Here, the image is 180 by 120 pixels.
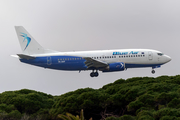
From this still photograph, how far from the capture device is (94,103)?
4697 centimetres

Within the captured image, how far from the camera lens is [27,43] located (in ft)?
244

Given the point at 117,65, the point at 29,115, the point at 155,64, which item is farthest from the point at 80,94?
the point at 155,64

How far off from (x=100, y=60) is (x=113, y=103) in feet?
77.5

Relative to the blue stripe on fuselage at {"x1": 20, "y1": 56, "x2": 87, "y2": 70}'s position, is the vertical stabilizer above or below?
above

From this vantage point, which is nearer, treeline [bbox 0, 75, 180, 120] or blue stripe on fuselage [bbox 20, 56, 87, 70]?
treeline [bbox 0, 75, 180, 120]

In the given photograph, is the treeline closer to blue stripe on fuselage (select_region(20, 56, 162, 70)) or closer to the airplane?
the airplane

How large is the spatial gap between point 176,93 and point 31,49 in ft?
126

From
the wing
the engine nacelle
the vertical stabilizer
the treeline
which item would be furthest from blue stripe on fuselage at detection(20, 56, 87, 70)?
the treeline

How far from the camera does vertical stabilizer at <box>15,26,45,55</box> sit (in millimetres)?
73250

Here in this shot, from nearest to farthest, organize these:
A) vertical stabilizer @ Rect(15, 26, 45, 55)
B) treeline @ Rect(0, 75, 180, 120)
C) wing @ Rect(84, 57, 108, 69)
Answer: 1. treeline @ Rect(0, 75, 180, 120)
2. wing @ Rect(84, 57, 108, 69)
3. vertical stabilizer @ Rect(15, 26, 45, 55)

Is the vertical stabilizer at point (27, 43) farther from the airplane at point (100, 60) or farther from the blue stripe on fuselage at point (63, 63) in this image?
the blue stripe on fuselage at point (63, 63)

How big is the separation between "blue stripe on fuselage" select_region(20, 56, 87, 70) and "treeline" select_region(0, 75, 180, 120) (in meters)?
13.5

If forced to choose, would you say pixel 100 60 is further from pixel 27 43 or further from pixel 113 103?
pixel 113 103

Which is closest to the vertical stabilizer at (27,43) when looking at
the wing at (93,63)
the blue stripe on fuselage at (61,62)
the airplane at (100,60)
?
the airplane at (100,60)
